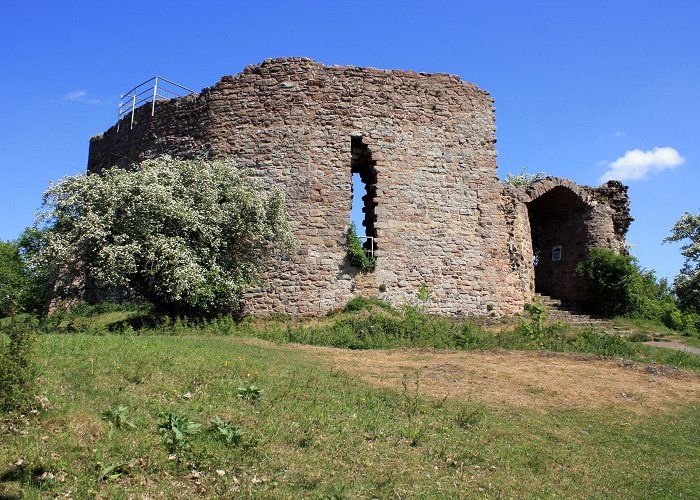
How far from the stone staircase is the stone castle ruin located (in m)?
1.03

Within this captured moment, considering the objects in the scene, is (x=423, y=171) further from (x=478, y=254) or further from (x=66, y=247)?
(x=66, y=247)

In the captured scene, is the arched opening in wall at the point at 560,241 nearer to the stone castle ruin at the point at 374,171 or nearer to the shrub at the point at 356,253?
the stone castle ruin at the point at 374,171

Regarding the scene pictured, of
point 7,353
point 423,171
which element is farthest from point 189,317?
point 7,353

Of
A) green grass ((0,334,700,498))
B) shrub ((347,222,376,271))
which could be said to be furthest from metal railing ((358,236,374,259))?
green grass ((0,334,700,498))

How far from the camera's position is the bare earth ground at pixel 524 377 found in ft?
32.4

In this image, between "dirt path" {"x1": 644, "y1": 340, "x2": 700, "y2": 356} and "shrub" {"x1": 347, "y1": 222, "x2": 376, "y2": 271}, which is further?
"shrub" {"x1": 347, "y1": 222, "x2": 376, "y2": 271}

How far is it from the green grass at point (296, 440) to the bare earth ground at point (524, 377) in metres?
0.45

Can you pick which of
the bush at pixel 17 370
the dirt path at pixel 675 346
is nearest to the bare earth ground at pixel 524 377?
the dirt path at pixel 675 346

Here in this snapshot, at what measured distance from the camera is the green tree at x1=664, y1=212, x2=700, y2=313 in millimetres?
26422

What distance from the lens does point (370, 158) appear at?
59.3ft

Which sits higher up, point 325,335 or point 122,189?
point 122,189

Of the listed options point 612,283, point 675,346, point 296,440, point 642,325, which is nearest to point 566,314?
point 612,283

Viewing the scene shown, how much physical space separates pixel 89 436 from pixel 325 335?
9.04 m

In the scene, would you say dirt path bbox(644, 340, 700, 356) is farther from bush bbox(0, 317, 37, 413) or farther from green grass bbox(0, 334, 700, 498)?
bush bbox(0, 317, 37, 413)
